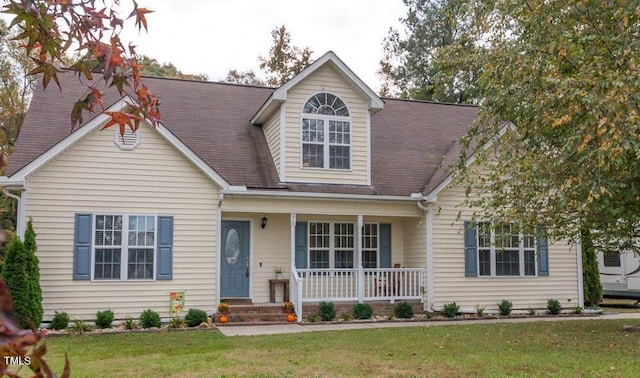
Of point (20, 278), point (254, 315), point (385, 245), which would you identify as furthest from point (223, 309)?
point (385, 245)

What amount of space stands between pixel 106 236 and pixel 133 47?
1146cm

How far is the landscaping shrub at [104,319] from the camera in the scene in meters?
12.5

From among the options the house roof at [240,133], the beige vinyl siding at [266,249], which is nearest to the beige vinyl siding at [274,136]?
the house roof at [240,133]

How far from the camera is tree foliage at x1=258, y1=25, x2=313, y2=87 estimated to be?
30.5 meters

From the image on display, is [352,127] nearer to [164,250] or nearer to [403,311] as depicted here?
[403,311]

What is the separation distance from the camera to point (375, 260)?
1625 centimetres

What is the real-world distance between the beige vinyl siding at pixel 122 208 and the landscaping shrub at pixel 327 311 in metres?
2.49

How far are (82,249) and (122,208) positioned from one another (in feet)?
3.89

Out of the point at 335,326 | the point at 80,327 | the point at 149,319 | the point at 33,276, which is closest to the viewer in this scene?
the point at 33,276

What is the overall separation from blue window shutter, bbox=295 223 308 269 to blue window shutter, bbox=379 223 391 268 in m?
2.15

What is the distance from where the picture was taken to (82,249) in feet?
42.1

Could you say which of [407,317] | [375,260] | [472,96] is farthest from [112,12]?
[472,96]

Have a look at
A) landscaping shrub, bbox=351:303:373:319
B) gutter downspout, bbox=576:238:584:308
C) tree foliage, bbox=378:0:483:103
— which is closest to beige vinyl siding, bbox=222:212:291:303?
landscaping shrub, bbox=351:303:373:319

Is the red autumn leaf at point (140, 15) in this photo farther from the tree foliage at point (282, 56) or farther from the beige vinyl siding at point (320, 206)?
the tree foliage at point (282, 56)
